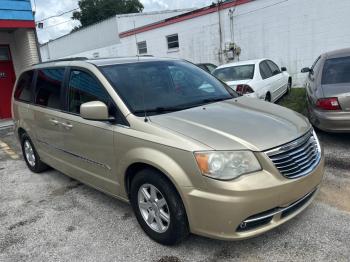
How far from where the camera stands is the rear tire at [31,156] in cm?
571

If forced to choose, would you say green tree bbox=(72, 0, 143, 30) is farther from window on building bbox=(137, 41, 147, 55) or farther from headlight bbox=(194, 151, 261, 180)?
headlight bbox=(194, 151, 261, 180)

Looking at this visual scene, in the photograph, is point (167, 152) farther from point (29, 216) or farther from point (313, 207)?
point (29, 216)

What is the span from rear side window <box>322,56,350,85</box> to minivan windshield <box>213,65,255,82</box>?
2.48 m

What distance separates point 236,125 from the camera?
3.18 meters

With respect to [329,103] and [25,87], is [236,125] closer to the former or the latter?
[329,103]

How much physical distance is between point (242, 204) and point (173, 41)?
16.0m

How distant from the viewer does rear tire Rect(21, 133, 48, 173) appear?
571 cm

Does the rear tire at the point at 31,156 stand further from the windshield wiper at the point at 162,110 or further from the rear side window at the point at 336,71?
the rear side window at the point at 336,71

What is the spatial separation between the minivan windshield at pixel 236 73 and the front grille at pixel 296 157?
18.5 feet

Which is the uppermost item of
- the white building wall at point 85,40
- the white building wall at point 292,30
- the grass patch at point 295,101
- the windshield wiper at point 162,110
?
the white building wall at point 85,40

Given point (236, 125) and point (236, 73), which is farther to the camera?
point (236, 73)

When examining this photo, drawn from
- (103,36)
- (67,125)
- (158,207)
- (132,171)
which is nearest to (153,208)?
(158,207)

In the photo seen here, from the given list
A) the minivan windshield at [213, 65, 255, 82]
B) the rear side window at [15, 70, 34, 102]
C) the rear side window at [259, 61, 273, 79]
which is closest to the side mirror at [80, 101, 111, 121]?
the rear side window at [15, 70, 34, 102]

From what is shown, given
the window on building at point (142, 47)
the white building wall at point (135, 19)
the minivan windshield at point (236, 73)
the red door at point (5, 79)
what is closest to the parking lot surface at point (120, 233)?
the minivan windshield at point (236, 73)
